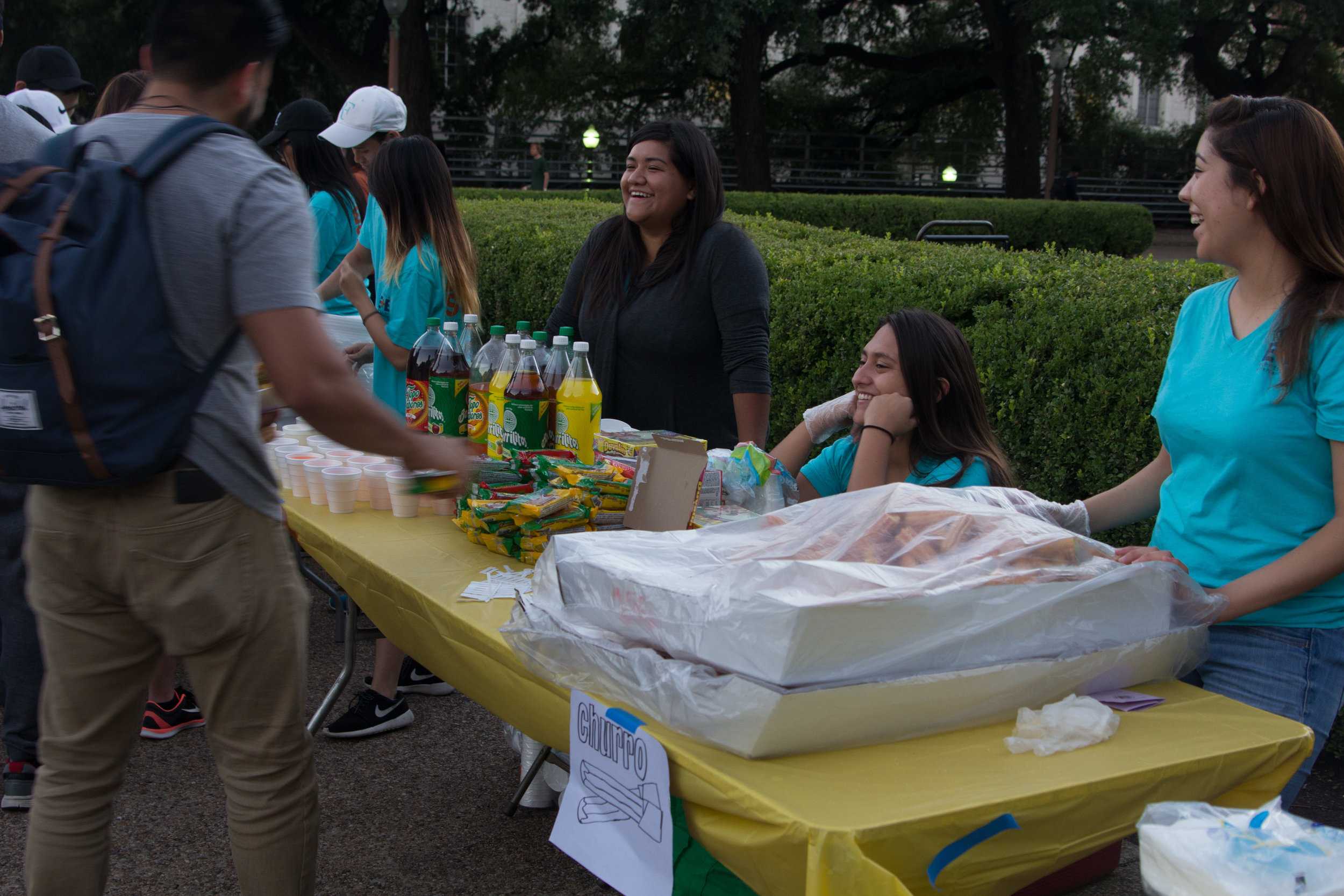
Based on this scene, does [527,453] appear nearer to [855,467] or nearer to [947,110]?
→ [855,467]

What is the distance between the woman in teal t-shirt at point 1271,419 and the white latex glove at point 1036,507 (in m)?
0.20

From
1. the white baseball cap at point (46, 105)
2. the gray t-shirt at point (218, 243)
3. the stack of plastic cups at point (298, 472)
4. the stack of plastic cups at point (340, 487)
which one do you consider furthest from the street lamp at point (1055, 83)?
the gray t-shirt at point (218, 243)

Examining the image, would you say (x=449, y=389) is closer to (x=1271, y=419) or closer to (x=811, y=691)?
(x=811, y=691)

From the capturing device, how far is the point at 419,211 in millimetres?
3867

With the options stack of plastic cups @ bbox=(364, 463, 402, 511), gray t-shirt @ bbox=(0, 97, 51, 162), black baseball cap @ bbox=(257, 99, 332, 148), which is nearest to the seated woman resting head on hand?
stack of plastic cups @ bbox=(364, 463, 402, 511)

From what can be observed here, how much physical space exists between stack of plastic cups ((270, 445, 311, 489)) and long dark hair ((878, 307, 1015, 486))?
167cm

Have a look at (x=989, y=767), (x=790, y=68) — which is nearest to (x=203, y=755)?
(x=989, y=767)

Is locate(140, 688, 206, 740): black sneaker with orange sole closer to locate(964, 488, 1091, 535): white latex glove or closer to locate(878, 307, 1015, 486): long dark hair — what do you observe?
locate(878, 307, 1015, 486): long dark hair

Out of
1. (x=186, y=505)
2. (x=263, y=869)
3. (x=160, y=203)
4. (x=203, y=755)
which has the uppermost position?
(x=160, y=203)

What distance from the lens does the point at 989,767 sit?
1625 mm

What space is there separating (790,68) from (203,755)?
3432 centimetres

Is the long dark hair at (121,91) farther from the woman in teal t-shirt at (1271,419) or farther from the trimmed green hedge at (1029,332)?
the woman in teal t-shirt at (1271,419)

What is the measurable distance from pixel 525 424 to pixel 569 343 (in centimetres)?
32

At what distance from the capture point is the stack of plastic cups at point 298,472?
10.4ft
